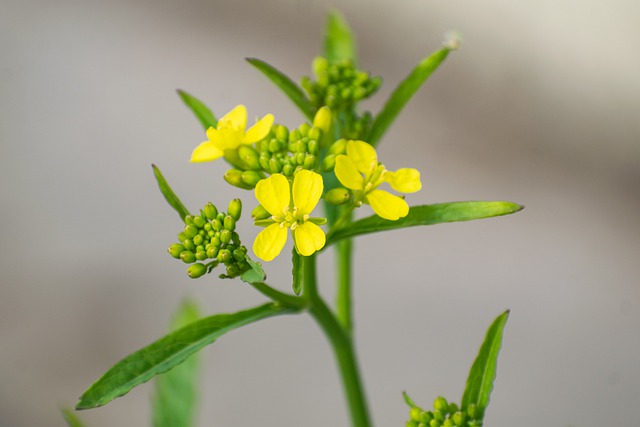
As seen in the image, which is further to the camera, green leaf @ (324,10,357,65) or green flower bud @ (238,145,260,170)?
green leaf @ (324,10,357,65)

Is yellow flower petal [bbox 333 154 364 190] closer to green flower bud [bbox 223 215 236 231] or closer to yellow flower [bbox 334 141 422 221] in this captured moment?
yellow flower [bbox 334 141 422 221]

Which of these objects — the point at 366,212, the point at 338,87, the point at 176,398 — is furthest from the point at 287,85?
the point at 366,212

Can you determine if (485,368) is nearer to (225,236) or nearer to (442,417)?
(442,417)

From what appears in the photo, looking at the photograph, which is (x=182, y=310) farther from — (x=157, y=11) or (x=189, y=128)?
(x=157, y=11)

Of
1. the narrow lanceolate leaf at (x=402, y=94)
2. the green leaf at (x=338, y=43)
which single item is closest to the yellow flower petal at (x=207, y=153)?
the narrow lanceolate leaf at (x=402, y=94)

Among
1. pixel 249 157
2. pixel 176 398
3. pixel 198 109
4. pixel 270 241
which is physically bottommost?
pixel 176 398

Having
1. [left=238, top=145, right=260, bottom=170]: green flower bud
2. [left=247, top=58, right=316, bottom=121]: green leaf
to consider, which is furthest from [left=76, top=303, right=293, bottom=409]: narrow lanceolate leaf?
[left=247, top=58, right=316, bottom=121]: green leaf

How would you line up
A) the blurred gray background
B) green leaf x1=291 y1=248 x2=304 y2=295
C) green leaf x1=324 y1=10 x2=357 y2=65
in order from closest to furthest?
green leaf x1=291 y1=248 x2=304 y2=295 → green leaf x1=324 y1=10 x2=357 y2=65 → the blurred gray background
